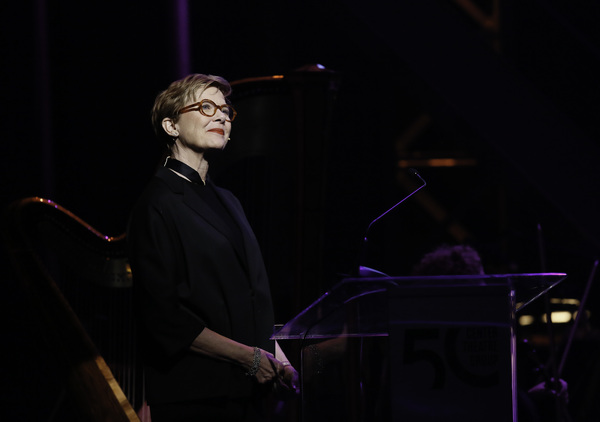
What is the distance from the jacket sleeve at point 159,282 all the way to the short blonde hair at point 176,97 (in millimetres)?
271

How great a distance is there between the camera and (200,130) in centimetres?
203

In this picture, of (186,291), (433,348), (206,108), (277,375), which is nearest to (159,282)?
(186,291)

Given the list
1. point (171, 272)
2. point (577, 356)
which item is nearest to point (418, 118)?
point (577, 356)

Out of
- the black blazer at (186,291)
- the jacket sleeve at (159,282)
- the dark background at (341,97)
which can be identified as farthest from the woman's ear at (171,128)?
the dark background at (341,97)

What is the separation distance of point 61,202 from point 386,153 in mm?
1572

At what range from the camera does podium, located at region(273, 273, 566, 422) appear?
5.58 feet

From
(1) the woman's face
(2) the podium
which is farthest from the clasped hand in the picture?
(1) the woman's face

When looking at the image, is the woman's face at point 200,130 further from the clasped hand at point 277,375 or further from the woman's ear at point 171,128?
the clasped hand at point 277,375

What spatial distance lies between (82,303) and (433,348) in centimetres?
154

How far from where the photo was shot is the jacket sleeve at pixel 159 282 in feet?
5.95

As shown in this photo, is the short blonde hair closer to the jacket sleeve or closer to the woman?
the woman

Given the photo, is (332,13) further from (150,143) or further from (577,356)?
(577,356)

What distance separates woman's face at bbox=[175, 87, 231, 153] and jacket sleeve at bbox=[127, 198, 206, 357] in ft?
0.71

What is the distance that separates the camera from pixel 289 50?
4.04 metres
